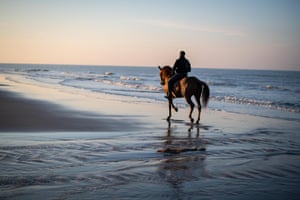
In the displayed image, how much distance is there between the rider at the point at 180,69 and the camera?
38.8ft

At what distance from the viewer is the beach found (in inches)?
161

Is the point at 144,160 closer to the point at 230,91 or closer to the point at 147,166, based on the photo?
the point at 147,166

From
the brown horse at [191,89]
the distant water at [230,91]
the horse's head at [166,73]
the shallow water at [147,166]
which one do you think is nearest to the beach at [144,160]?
the shallow water at [147,166]

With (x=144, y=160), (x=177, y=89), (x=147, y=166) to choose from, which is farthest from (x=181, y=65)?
(x=147, y=166)

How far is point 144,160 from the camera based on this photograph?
5.63 meters

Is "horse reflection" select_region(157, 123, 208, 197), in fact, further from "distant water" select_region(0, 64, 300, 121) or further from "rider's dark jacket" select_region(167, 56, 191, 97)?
"distant water" select_region(0, 64, 300, 121)

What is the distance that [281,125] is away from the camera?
1070 centimetres

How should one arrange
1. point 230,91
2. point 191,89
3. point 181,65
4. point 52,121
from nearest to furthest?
point 52,121, point 191,89, point 181,65, point 230,91

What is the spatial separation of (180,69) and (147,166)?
7.26 meters

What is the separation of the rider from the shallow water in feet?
13.3

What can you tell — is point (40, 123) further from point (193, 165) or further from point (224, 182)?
point (224, 182)

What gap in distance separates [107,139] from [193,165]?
9.16ft

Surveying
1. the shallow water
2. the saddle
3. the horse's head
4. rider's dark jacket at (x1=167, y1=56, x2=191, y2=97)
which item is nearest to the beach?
the shallow water

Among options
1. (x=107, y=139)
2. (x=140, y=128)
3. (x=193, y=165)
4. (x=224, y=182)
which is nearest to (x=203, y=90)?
(x=140, y=128)
